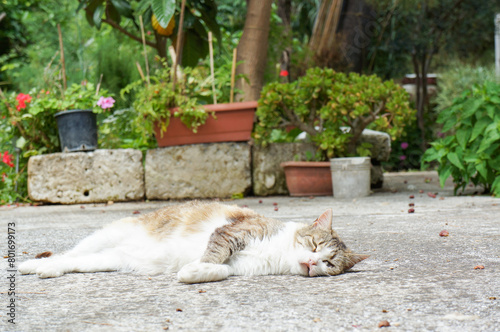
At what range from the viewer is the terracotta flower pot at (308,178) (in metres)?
5.64

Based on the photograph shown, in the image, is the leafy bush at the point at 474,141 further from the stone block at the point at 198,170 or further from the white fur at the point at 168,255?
the white fur at the point at 168,255

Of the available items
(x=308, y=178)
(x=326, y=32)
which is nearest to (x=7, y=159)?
(x=308, y=178)

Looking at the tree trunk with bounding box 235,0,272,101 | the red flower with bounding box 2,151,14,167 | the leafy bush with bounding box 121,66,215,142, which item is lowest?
the red flower with bounding box 2,151,14,167

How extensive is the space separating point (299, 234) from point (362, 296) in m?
0.50

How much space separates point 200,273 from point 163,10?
12.2ft

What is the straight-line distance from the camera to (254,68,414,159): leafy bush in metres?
5.34

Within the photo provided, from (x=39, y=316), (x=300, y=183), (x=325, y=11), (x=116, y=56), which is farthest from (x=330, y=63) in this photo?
(x=39, y=316)

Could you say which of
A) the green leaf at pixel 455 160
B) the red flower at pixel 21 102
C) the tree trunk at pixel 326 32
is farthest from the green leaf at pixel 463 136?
the tree trunk at pixel 326 32

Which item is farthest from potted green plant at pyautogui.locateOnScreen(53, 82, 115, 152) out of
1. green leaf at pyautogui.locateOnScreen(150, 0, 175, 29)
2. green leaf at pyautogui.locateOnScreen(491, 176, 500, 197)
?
green leaf at pyautogui.locateOnScreen(491, 176, 500, 197)

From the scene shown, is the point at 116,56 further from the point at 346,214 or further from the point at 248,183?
the point at 346,214

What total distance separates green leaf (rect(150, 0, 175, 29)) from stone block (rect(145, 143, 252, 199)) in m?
1.40

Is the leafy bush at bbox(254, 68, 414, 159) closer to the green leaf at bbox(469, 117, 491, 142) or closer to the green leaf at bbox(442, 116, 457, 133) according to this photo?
the green leaf at bbox(442, 116, 457, 133)

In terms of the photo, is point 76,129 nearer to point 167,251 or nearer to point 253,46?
point 253,46

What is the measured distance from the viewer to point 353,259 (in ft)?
7.06
